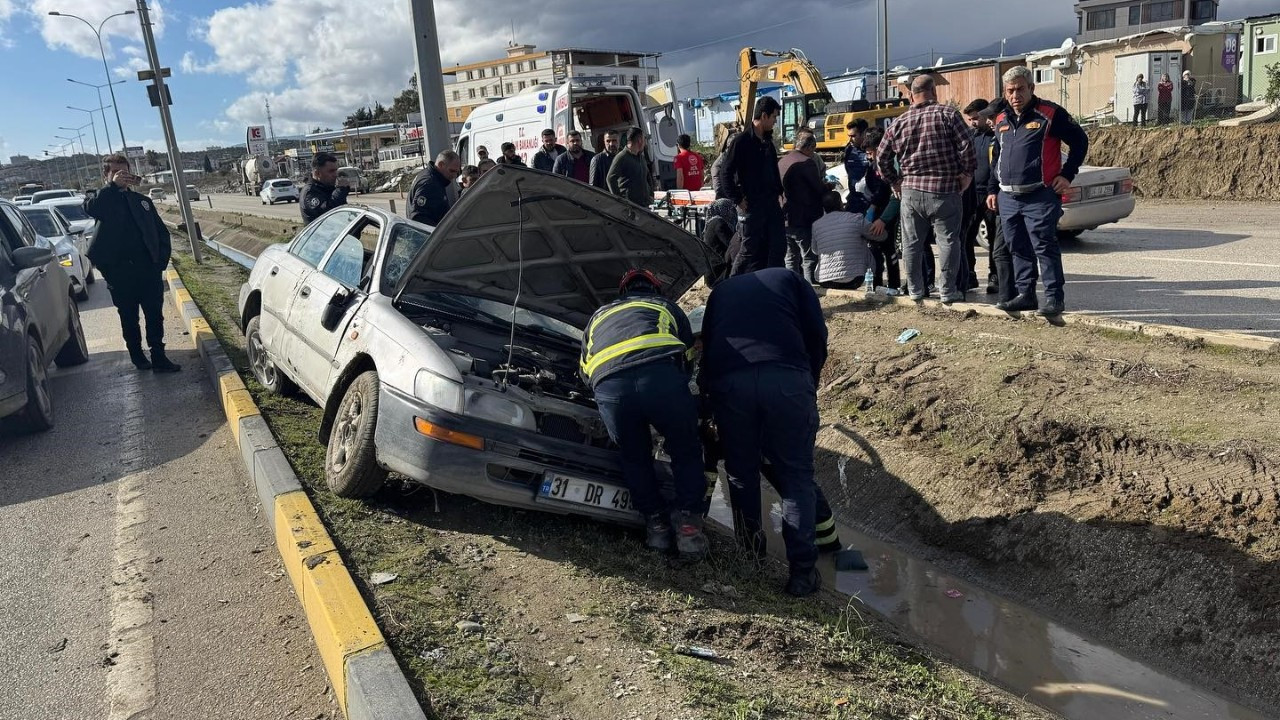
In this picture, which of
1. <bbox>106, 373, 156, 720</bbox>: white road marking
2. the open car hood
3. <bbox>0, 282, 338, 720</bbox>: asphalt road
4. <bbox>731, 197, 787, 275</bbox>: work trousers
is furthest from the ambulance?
<bbox>106, 373, 156, 720</bbox>: white road marking

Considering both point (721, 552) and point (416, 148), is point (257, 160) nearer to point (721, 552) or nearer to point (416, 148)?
point (416, 148)

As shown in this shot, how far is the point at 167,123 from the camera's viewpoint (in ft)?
58.9

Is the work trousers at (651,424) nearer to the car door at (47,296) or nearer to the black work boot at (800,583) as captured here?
the black work boot at (800,583)

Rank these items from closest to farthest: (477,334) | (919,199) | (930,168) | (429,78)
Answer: (477,334)
(930,168)
(919,199)
(429,78)

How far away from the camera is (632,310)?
4062mm

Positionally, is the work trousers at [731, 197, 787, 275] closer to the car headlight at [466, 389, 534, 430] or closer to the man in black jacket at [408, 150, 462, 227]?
the man in black jacket at [408, 150, 462, 227]

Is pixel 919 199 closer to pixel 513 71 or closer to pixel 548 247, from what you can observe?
pixel 548 247

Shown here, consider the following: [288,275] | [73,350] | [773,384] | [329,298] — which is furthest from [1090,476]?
[73,350]

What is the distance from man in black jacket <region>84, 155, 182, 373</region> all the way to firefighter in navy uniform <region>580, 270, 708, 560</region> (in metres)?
5.10

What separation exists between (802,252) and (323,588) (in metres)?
6.19

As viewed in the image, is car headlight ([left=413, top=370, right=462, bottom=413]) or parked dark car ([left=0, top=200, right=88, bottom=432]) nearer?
car headlight ([left=413, top=370, right=462, bottom=413])

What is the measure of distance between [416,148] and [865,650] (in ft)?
220

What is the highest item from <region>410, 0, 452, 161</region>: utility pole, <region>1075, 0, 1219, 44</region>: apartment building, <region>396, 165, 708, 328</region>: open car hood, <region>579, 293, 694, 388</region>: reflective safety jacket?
<region>1075, 0, 1219, 44</region>: apartment building

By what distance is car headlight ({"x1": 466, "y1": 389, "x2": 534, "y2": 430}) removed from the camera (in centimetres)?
398
